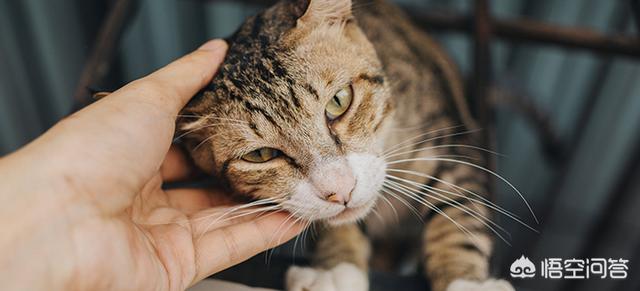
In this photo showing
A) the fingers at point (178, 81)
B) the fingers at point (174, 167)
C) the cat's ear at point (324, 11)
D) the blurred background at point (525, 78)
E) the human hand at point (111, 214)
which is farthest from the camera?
the blurred background at point (525, 78)

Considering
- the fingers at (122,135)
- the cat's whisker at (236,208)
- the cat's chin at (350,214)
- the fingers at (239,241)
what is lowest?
the fingers at (239,241)

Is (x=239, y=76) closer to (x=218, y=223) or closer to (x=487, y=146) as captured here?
(x=218, y=223)

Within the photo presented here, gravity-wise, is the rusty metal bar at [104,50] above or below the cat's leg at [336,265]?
above

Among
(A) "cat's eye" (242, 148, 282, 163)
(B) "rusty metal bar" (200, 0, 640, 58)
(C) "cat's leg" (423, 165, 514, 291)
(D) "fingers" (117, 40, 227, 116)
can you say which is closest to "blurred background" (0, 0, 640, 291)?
(B) "rusty metal bar" (200, 0, 640, 58)

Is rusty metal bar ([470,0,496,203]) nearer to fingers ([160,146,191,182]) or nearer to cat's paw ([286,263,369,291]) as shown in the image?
cat's paw ([286,263,369,291])

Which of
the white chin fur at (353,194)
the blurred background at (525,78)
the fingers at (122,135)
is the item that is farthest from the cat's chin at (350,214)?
the blurred background at (525,78)

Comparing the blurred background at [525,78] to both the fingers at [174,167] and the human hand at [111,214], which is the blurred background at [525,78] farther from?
the human hand at [111,214]

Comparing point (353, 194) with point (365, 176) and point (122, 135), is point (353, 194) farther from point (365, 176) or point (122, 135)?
point (122, 135)

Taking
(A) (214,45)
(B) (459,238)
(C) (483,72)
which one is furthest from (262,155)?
(C) (483,72)
